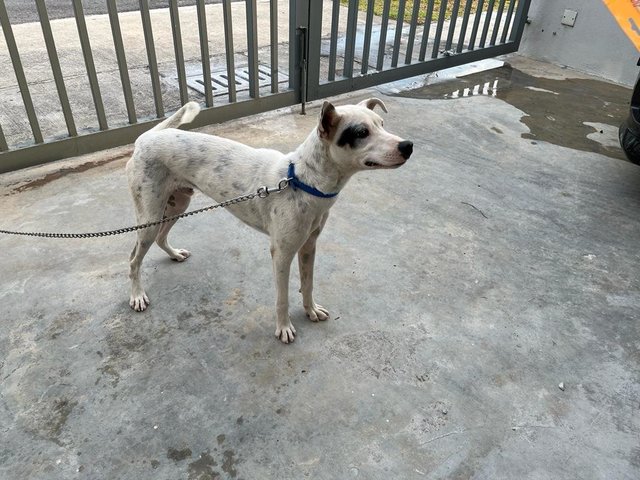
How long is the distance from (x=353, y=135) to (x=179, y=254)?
1.67 metres

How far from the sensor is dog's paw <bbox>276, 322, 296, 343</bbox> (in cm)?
273

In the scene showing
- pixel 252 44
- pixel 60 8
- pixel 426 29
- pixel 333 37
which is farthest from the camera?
pixel 60 8

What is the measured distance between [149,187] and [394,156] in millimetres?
1339

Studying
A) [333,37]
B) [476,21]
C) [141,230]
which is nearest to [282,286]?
[141,230]

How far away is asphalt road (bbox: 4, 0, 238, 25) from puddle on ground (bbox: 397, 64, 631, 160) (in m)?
5.74

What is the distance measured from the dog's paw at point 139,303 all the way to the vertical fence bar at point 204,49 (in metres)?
2.73

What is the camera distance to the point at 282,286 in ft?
8.50

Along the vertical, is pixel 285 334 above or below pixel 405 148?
below

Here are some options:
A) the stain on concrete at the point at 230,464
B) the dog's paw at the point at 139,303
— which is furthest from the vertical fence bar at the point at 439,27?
the stain on concrete at the point at 230,464

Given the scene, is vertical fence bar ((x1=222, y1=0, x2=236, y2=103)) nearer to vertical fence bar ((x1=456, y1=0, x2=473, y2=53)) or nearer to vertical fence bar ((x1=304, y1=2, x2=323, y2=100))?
vertical fence bar ((x1=304, y1=2, x2=323, y2=100))

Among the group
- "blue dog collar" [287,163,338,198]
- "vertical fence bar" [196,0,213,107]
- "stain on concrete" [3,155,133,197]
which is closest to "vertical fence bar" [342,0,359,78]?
"vertical fence bar" [196,0,213,107]

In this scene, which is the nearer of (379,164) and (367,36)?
(379,164)

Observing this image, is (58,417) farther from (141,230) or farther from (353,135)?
(353,135)

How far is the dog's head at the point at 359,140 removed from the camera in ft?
6.90
